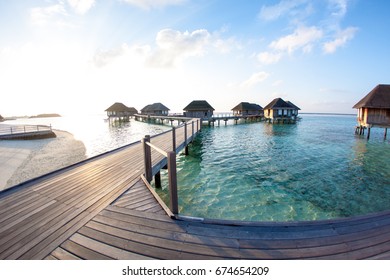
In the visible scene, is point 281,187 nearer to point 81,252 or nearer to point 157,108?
point 81,252

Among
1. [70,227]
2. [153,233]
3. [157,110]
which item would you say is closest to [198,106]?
[157,110]

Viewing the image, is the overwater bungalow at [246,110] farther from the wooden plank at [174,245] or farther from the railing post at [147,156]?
the wooden plank at [174,245]

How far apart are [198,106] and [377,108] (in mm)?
31761

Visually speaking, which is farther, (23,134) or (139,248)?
(23,134)

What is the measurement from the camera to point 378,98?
2005 cm

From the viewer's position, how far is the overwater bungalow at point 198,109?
4328 centimetres

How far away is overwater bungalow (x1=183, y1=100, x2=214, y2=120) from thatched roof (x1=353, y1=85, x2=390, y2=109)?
28081 millimetres

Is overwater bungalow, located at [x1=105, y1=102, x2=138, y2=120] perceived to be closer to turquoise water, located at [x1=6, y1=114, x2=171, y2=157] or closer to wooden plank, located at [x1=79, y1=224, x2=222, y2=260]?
turquoise water, located at [x1=6, y1=114, x2=171, y2=157]

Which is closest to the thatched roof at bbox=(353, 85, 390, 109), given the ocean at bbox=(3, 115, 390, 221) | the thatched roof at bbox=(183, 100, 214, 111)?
the ocean at bbox=(3, 115, 390, 221)

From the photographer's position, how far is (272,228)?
295 cm

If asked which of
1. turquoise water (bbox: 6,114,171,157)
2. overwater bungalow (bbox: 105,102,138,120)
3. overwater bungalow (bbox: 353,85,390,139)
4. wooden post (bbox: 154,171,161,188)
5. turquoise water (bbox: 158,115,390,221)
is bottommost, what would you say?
turquoise water (bbox: 158,115,390,221)

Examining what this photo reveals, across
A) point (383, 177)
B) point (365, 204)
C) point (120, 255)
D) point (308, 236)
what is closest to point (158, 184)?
point (120, 255)

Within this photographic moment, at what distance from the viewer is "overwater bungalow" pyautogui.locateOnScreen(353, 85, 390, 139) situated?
63.9 feet

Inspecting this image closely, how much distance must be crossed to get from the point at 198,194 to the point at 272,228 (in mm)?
4201
